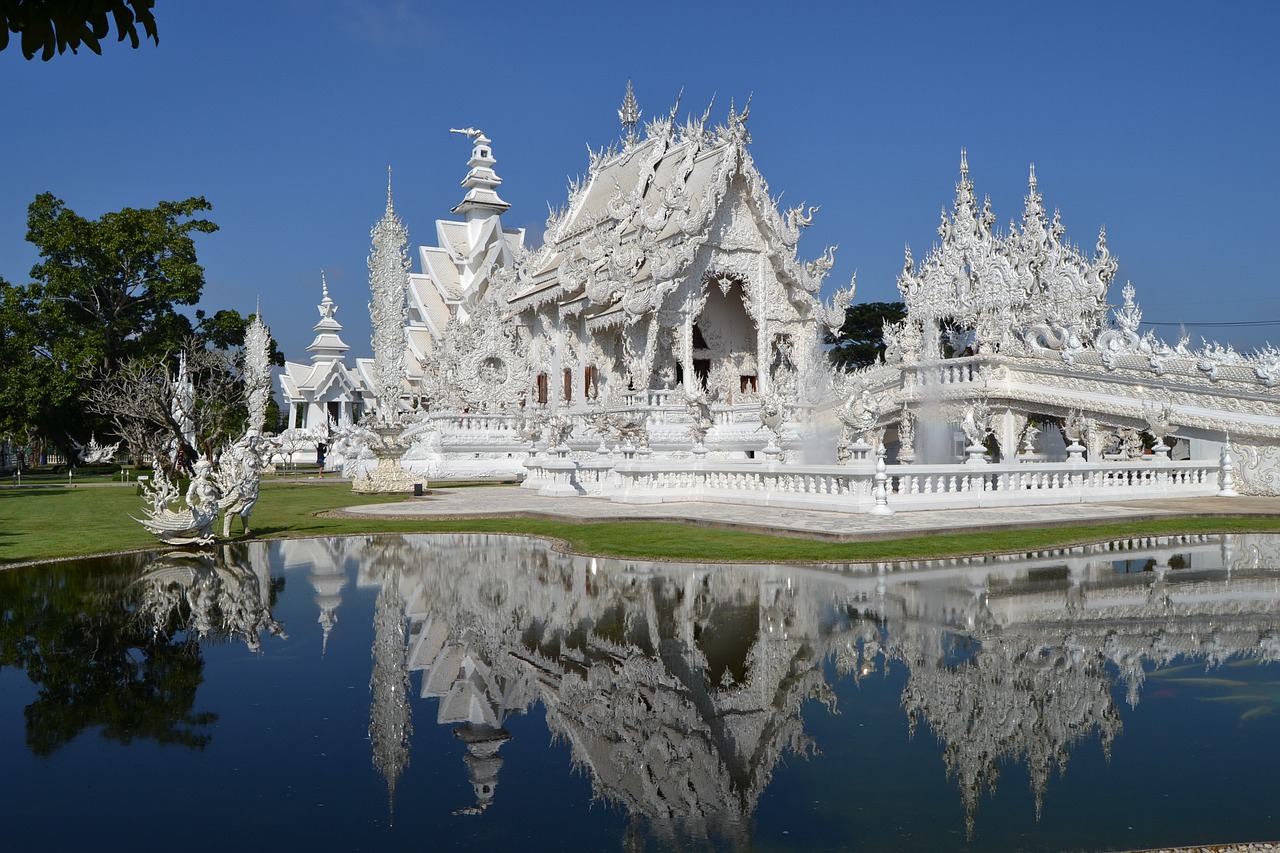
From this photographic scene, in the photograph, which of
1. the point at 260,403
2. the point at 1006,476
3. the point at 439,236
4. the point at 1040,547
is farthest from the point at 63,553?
the point at 260,403

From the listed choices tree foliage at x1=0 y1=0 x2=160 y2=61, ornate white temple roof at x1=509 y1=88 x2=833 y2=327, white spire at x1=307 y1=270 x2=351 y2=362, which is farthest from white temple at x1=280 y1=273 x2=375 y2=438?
tree foliage at x1=0 y1=0 x2=160 y2=61

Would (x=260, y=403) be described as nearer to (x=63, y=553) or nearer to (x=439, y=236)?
(x=439, y=236)

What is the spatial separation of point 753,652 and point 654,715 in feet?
4.69

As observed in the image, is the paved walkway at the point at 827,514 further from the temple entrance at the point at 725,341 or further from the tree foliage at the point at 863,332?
the tree foliage at the point at 863,332

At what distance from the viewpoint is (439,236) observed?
146 ft

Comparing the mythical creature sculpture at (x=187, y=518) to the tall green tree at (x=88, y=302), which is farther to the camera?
the tall green tree at (x=88, y=302)

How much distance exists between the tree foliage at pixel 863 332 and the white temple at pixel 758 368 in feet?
45.2

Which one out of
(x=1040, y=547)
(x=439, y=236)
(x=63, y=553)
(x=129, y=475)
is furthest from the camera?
(x=439, y=236)

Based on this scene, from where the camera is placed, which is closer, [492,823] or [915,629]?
[492,823]

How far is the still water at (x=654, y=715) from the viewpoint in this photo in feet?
12.5

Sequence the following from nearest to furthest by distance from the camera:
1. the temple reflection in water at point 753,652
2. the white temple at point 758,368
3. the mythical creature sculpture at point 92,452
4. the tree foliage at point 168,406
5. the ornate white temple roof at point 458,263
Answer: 1. the temple reflection in water at point 753,652
2. the white temple at point 758,368
3. the tree foliage at point 168,406
4. the ornate white temple roof at point 458,263
5. the mythical creature sculpture at point 92,452

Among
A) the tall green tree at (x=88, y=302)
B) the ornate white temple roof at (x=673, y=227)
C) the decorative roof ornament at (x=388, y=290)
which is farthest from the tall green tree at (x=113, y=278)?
the ornate white temple roof at (x=673, y=227)

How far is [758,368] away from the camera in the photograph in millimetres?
29484

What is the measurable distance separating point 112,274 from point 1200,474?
37.0m
